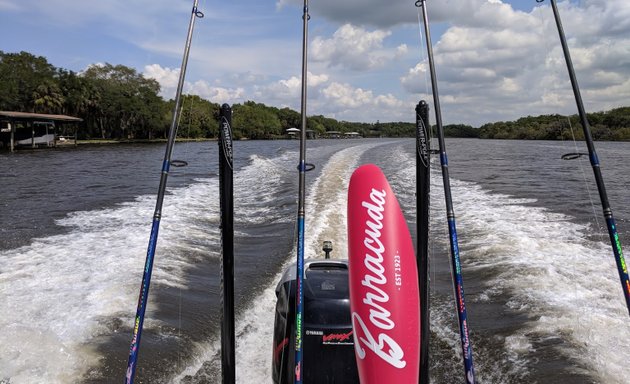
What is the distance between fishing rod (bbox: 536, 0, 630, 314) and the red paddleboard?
5.73ft

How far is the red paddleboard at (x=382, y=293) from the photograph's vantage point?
10.8 ft

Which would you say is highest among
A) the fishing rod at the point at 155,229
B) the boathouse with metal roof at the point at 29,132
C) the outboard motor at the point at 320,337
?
the boathouse with metal roof at the point at 29,132

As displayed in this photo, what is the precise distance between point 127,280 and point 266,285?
2.17 m

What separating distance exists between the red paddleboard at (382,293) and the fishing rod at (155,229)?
1.73 m

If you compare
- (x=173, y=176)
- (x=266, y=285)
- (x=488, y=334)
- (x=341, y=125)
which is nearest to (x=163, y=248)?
(x=266, y=285)

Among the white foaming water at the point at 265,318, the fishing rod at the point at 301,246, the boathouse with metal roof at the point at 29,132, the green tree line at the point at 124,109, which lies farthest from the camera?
the green tree line at the point at 124,109

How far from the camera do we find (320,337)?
3965 mm

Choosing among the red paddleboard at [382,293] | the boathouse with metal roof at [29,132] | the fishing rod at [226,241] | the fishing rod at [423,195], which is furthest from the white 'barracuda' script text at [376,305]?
the boathouse with metal roof at [29,132]

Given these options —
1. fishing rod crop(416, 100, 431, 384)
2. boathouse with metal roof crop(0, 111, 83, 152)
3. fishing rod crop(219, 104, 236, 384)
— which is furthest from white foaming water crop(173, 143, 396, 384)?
boathouse with metal roof crop(0, 111, 83, 152)

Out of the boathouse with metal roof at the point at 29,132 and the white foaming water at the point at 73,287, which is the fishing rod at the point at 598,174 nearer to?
the white foaming water at the point at 73,287

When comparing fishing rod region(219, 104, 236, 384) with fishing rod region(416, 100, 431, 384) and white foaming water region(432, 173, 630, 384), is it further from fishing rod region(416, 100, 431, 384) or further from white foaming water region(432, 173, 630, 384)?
white foaming water region(432, 173, 630, 384)

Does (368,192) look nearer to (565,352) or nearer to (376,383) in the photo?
(376,383)

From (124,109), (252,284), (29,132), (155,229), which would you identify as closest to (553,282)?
(252,284)

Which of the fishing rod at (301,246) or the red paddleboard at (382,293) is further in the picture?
the fishing rod at (301,246)
